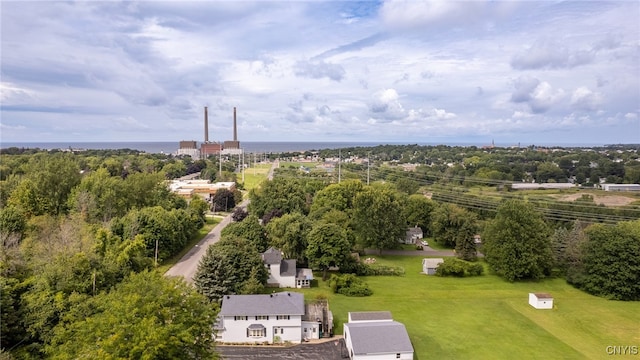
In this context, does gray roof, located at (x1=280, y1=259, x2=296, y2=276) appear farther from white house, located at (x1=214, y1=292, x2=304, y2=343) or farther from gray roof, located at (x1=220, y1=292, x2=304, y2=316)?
white house, located at (x1=214, y1=292, x2=304, y2=343)

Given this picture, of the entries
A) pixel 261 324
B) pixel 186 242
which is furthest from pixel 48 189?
pixel 261 324

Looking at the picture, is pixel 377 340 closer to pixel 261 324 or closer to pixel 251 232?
pixel 261 324

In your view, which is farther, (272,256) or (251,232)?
(251,232)

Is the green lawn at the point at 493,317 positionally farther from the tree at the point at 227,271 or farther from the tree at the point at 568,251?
the tree at the point at 227,271

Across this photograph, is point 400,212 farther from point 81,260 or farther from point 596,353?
point 81,260

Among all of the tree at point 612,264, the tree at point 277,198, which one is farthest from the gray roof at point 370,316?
the tree at point 277,198

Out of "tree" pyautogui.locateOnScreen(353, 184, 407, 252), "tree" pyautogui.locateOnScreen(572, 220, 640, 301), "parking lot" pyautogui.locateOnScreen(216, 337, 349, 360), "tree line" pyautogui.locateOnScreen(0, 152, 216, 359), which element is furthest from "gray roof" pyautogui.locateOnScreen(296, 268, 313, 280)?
"tree" pyautogui.locateOnScreen(572, 220, 640, 301)
